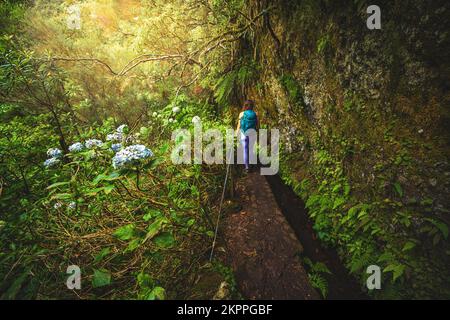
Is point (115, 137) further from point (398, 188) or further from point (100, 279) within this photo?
point (398, 188)

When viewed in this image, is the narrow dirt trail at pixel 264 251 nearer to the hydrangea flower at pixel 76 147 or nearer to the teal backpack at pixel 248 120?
the teal backpack at pixel 248 120

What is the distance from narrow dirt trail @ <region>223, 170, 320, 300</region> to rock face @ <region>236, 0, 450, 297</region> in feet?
2.40

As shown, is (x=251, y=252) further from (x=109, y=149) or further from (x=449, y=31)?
(x=449, y=31)

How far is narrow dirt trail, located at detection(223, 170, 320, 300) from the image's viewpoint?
323 cm

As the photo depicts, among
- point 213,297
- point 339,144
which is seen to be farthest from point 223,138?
point 213,297

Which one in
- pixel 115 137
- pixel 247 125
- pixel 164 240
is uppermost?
pixel 247 125

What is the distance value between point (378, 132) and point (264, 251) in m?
2.46

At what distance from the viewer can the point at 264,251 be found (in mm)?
3771

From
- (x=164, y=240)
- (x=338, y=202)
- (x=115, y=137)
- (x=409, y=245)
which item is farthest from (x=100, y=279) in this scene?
(x=409, y=245)

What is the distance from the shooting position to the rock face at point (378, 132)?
117 inches

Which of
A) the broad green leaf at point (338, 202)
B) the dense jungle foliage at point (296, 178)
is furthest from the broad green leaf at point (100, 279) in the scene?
the broad green leaf at point (338, 202)

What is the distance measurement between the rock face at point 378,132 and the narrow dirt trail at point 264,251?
73 centimetres

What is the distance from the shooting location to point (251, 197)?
4.93 metres

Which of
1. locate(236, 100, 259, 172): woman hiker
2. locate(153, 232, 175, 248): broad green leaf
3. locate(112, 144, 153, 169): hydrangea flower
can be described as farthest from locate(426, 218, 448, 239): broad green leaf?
locate(112, 144, 153, 169): hydrangea flower
